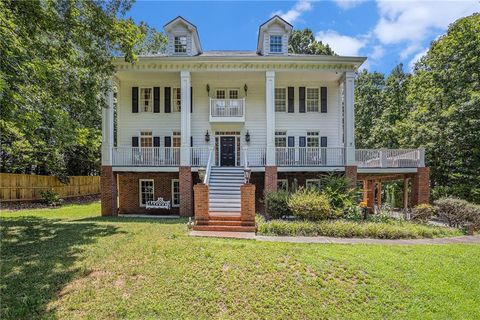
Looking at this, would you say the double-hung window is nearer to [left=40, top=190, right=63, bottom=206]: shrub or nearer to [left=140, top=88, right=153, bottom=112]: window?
[left=140, top=88, right=153, bottom=112]: window

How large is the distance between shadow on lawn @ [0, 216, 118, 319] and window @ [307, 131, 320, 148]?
1167 cm

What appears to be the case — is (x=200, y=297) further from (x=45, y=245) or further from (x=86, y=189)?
(x=86, y=189)

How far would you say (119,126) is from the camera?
671 inches

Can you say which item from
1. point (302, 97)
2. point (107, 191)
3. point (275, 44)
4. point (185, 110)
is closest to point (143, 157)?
point (107, 191)

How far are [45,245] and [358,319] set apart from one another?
30.0 feet

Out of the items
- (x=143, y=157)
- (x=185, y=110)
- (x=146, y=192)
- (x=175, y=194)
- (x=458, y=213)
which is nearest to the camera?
(x=458, y=213)

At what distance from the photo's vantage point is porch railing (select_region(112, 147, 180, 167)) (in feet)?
49.9

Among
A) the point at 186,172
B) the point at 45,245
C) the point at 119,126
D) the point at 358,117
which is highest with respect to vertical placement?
the point at 358,117

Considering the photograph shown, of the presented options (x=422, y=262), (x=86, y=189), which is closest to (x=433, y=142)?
(x=422, y=262)

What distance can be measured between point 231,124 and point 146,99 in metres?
5.43

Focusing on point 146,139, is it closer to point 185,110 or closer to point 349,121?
point 185,110

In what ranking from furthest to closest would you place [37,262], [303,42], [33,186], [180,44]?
[303,42] < [33,186] < [180,44] < [37,262]

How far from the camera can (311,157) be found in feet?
50.8

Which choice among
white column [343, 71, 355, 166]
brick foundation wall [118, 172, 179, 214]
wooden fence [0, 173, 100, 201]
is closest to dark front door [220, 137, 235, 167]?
brick foundation wall [118, 172, 179, 214]
